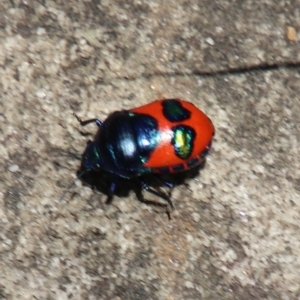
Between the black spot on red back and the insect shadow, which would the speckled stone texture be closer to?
the insect shadow

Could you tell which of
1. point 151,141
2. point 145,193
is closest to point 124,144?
point 151,141

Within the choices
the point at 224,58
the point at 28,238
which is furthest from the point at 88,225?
the point at 224,58

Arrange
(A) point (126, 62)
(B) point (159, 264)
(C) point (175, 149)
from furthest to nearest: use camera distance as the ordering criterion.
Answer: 1. (A) point (126, 62)
2. (B) point (159, 264)
3. (C) point (175, 149)

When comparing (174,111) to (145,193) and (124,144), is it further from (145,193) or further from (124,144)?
(145,193)

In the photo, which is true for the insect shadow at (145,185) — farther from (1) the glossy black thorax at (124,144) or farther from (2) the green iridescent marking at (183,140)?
(2) the green iridescent marking at (183,140)

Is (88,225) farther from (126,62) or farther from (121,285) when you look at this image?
(126,62)
